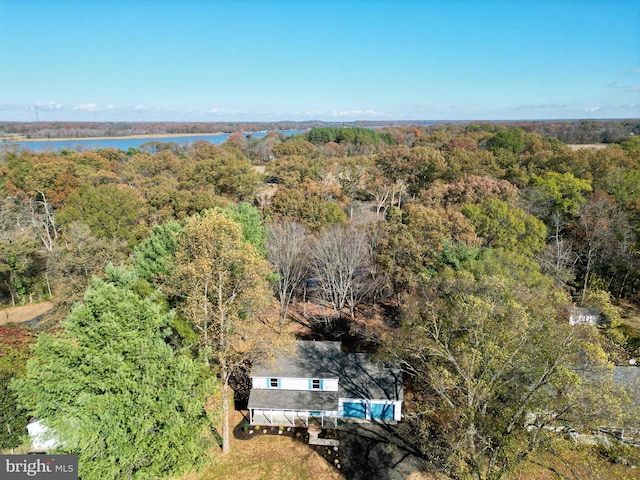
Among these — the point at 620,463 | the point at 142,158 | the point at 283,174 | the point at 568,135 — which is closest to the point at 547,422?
the point at 620,463

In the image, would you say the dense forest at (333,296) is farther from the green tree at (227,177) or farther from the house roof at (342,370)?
the house roof at (342,370)

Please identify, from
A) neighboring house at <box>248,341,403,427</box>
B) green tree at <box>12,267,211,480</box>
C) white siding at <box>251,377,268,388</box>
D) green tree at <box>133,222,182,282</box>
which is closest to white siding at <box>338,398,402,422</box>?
neighboring house at <box>248,341,403,427</box>

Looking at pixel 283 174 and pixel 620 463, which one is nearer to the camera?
pixel 620 463

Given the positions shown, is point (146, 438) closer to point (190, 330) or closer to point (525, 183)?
point (190, 330)

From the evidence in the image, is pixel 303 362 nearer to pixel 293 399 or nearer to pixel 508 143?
pixel 293 399

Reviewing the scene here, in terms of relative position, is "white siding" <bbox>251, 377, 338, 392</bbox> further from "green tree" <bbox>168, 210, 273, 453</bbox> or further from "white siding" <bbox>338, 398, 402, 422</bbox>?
"green tree" <bbox>168, 210, 273, 453</bbox>

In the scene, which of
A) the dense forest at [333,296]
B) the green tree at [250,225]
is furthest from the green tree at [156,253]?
the green tree at [250,225]

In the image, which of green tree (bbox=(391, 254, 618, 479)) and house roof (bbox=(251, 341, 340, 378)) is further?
house roof (bbox=(251, 341, 340, 378))
